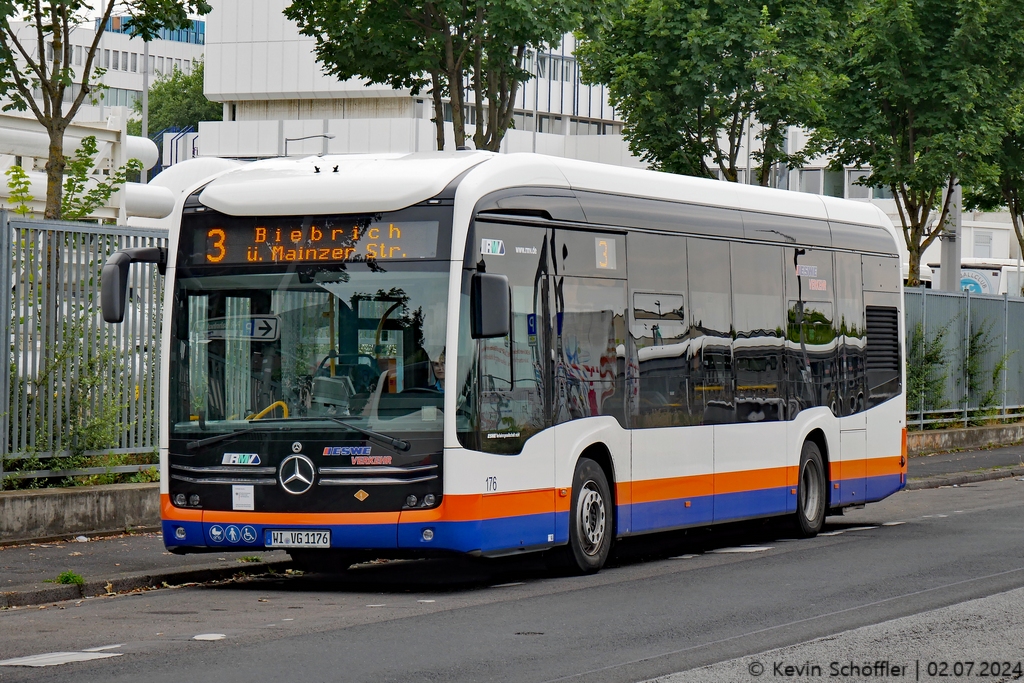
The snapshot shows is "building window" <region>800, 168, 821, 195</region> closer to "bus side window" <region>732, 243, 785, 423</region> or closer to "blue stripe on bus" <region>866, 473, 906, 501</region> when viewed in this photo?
"blue stripe on bus" <region>866, 473, 906, 501</region>

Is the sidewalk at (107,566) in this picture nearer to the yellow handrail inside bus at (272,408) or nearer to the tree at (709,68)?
the yellow handrail inside bus at (272,408)

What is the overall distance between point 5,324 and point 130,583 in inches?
138

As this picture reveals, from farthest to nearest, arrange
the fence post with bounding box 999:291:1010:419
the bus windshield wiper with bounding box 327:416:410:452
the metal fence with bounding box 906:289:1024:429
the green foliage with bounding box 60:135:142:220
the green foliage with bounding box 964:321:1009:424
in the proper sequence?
1. the fence post with bounding box 999:291:1010:419
2. the green foliage with bounding box 964:321:1009:424
3. the metal fence with bounding box 906:289:1024:429
4. the green foliage with bounding box 60:135:142:220
5. the bus windshield wiper with bounding box 327:416:410:452

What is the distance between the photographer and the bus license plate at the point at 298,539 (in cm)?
1149

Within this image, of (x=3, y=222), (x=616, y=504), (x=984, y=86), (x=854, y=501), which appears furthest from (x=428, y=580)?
(x=984, y=86)

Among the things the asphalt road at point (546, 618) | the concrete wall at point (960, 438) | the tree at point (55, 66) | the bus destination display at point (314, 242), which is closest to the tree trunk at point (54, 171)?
the tree at point (55, 66)

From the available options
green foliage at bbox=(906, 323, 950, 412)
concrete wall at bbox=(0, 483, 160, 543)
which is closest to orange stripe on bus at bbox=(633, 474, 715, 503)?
concrete wall at bbox=(0, 483, 160, 543)

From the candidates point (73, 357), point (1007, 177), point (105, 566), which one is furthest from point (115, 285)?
point (1007, 177)

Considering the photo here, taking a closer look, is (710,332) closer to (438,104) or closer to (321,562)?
(321,562)

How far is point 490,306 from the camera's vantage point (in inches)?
446

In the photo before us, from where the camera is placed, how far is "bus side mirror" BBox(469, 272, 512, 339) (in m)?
11.3

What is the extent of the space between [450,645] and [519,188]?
14.1ft

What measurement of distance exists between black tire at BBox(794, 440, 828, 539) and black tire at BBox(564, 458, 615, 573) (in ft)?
11.8

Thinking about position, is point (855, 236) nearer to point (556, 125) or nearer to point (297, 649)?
point (297, 649)
